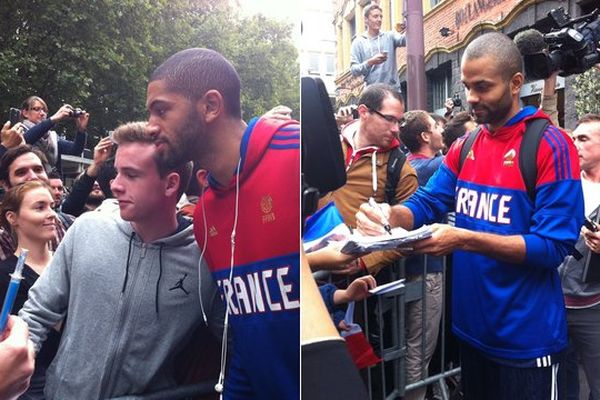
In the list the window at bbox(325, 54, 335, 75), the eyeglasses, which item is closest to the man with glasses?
the eyeglasses

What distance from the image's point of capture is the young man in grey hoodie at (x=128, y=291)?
2.67 feet

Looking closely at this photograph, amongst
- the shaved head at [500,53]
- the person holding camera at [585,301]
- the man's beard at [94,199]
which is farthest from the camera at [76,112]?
the person holding camera at [585,301]

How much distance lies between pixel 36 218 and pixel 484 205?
4.44 ft

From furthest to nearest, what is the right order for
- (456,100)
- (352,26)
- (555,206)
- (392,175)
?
1. (456,100)
2. (392,175)
3. (555,206)
4. (352,26)

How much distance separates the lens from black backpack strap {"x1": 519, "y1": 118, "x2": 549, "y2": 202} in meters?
1.73

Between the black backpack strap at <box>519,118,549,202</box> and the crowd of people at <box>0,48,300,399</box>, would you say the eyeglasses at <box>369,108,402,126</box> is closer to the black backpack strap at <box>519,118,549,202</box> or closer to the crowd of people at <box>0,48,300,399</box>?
the black backpack strap at <box>519,118,549,202</box>

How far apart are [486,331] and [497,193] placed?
433mm

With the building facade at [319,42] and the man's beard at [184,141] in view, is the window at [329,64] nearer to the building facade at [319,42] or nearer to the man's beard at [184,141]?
the building facade at [319,42]

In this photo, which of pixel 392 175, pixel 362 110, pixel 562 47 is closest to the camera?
pixel 362 110

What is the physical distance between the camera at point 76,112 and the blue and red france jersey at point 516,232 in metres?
1.28

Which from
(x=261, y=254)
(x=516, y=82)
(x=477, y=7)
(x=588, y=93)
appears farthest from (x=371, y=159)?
(x=477, y=7)

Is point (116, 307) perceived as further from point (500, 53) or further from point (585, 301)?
point (585, 301)

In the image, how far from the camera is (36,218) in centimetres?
87

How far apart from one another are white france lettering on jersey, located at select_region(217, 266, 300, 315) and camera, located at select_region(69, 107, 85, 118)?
31cm
